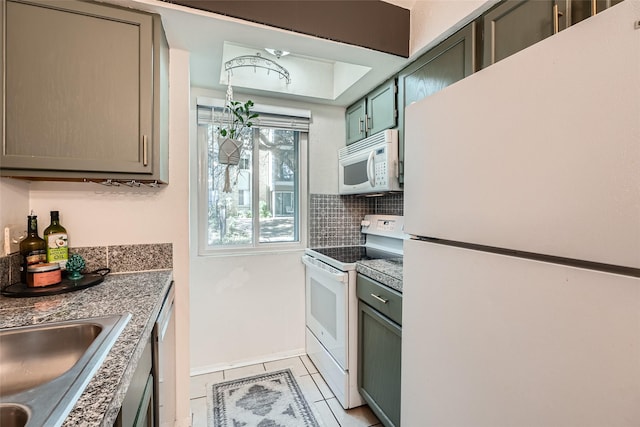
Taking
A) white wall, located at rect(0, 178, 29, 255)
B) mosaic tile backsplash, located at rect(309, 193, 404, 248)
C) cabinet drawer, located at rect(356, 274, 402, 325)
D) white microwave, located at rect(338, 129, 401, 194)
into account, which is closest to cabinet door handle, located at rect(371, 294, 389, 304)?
cabinet drawer, located at rect(356, 274, 402, 325)

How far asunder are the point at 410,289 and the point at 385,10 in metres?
1.51

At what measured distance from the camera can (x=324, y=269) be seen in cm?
198

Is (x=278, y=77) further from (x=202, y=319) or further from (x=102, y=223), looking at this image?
(x=202, y=319)

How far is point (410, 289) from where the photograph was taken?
1.04 meters

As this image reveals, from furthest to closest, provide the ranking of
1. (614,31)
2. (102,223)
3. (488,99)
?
(102,223) < (488,99) < (614,31)

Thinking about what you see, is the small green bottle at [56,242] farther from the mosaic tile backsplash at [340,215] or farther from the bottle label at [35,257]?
the mosaic tile backsplash at [340,215]

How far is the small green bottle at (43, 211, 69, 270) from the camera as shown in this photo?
1273mm

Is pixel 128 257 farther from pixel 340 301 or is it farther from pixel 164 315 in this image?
pixel 340 301

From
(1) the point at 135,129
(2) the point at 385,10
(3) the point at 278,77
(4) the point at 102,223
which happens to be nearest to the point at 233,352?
(4) the point at 102,223

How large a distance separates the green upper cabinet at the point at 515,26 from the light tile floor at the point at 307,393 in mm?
2011

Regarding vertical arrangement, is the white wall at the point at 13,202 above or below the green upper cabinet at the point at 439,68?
below

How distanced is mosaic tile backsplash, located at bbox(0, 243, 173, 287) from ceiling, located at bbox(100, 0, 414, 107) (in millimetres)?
1088

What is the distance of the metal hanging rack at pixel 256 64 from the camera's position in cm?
198


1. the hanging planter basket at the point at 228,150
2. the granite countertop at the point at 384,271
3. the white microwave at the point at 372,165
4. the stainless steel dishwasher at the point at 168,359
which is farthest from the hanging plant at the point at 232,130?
the granite countertop at the point at 384,271
